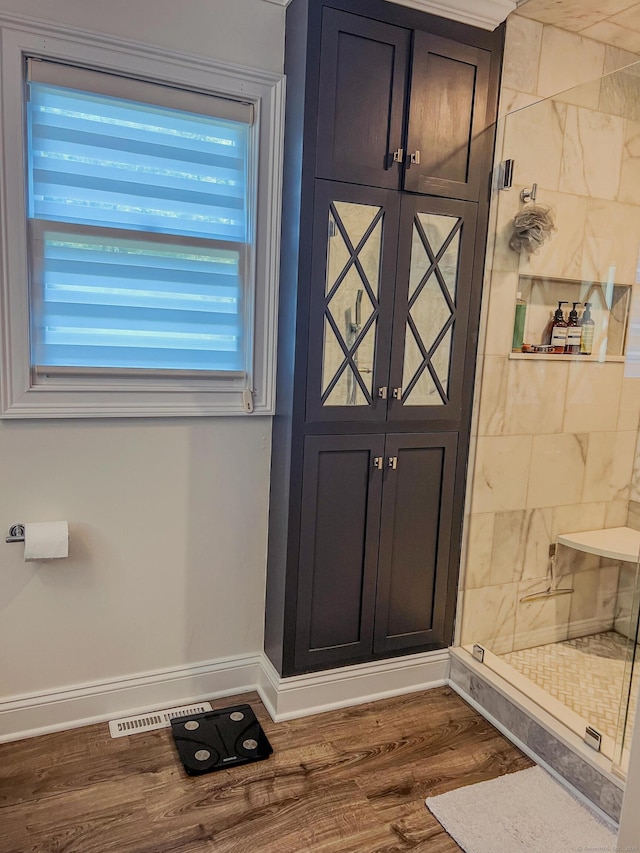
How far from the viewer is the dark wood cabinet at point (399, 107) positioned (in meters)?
2.06

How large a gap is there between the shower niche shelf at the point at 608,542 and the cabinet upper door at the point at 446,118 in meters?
1.49

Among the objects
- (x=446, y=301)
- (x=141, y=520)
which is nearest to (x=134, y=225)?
(x=141, y=520)

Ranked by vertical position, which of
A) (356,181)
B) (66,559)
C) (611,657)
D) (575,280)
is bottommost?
(611,657)

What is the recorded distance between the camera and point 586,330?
2.54 m

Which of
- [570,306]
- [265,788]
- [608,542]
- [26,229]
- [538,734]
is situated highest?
[26,229]

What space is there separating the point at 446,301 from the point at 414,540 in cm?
94

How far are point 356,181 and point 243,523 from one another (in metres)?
1.31

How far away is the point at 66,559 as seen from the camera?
213 centimetres

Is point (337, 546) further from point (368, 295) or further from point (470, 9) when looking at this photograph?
point (470, 9)

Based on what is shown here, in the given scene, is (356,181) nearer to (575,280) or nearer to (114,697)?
(575,280)

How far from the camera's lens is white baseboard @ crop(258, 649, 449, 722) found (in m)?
2.30

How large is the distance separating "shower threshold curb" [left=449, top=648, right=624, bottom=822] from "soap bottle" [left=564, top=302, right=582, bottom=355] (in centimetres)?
Result: 133

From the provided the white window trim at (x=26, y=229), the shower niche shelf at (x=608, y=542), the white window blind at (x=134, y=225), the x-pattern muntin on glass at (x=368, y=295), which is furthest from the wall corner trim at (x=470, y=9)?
the shower niche shelf at (x=608, y=542)

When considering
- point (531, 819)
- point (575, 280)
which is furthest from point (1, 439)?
point (575, 280)
